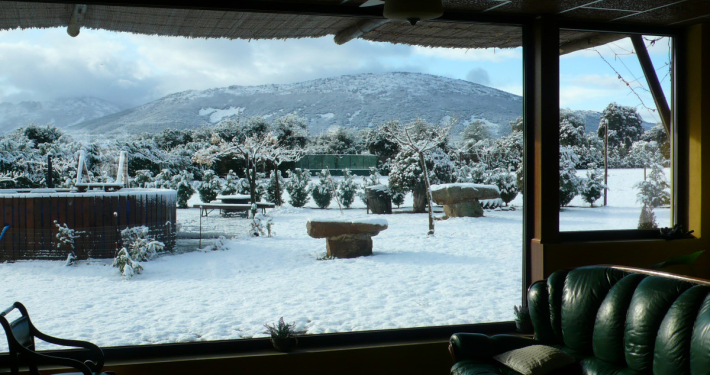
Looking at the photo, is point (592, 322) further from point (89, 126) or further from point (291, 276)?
point (89, 126)

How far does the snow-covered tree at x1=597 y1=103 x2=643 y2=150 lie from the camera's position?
5.21 metres

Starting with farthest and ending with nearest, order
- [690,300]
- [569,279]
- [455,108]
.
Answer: [455,108] → [569,279] → [690,300]

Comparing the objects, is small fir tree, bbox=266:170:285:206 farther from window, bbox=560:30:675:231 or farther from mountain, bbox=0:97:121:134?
window, bbox=560:30:675:231

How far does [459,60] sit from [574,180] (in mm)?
1479

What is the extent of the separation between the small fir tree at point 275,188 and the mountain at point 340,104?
1.47 feet

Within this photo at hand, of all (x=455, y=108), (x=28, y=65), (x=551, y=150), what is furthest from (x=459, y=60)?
(x=28, y=65)

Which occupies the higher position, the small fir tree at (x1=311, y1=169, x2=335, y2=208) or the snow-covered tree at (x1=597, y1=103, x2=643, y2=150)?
the snow-covered tree at (x1=597, y1=103, x2=643, y2=150)

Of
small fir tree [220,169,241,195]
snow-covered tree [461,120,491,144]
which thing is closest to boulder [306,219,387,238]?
small fir tree [220,169,241,195]

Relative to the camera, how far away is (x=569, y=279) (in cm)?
349

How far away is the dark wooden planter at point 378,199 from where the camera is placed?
4664mm

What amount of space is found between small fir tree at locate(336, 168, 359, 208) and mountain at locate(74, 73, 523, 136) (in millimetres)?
403

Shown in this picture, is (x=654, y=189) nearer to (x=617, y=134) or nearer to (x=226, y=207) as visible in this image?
(x=617, y=134)

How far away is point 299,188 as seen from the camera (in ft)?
14.9

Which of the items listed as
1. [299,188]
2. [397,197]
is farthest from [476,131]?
[299,188]
